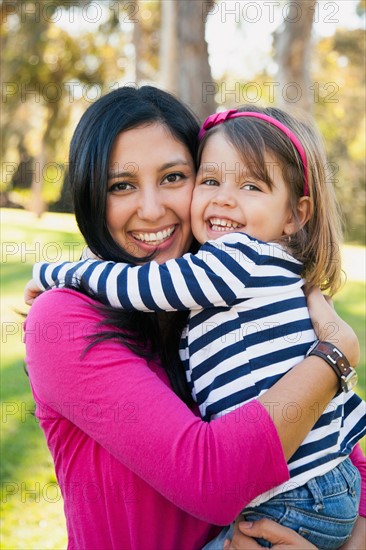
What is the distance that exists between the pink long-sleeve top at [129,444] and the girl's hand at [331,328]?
1.27 ft

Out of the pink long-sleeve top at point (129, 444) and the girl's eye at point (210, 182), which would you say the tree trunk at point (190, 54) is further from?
the pink long-sleeve top at point (129, 444)

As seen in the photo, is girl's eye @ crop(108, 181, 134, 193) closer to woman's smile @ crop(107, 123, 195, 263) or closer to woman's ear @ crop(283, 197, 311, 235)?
woman's smile @ crop(107, 123, 195, 263)

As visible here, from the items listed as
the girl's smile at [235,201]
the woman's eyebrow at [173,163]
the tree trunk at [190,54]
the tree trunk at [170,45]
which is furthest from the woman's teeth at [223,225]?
the tree trunk at [170,45]

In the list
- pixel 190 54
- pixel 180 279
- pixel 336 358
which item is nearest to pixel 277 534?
pixel 336 358

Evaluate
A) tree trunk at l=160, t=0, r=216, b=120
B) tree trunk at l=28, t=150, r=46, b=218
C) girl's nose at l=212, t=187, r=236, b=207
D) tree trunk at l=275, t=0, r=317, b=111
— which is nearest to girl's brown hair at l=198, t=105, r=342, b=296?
girl's nose at l=212, t=187, r=236, b=207

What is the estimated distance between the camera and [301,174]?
234 cm

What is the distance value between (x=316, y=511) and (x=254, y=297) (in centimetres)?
64

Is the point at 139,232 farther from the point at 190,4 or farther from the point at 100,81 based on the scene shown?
the point at 100,81

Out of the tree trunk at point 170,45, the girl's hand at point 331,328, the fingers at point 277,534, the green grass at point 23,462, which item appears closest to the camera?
the fingers at point 277,534

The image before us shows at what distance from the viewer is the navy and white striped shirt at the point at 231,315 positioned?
1.94 metres

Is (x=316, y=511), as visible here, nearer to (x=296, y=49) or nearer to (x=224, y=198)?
(x=224, y=198)

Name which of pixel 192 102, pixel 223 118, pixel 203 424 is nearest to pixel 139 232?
pixel 223 118

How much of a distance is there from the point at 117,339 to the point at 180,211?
0.66 m

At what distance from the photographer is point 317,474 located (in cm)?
195
